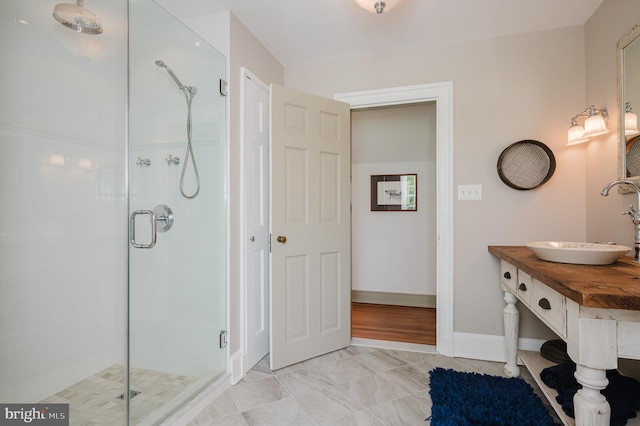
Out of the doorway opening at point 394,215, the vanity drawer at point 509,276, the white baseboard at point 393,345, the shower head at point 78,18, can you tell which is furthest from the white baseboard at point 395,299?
the shower head at point 78,18

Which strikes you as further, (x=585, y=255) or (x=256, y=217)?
(x=256, y=217)

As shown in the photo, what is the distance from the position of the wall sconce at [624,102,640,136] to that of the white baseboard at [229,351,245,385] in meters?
2.63

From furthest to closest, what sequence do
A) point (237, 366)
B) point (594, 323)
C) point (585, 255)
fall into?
point (237, 366) < point (585, 255) < point (594, 323)

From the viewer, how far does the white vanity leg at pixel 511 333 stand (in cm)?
197

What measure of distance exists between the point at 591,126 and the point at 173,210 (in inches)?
102

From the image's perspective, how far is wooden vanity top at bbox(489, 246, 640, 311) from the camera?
971 millimetres

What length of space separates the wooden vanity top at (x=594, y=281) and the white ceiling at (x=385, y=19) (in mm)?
1606

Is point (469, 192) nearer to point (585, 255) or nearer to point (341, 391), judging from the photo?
point (585, 255)

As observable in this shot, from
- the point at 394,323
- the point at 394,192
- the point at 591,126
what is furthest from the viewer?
the point at 394,192

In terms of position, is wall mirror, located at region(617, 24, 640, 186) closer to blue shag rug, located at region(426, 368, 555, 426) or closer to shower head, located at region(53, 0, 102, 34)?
blue shag rug, located at region(426, 368, 555, 426)

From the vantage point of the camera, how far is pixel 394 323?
124 inches

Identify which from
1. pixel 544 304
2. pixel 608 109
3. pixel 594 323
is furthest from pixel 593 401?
pixel 608 109

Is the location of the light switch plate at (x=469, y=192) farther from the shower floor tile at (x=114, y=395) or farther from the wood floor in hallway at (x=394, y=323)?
the shower floor tile at (x=114, y=395)

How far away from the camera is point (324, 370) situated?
223cm
